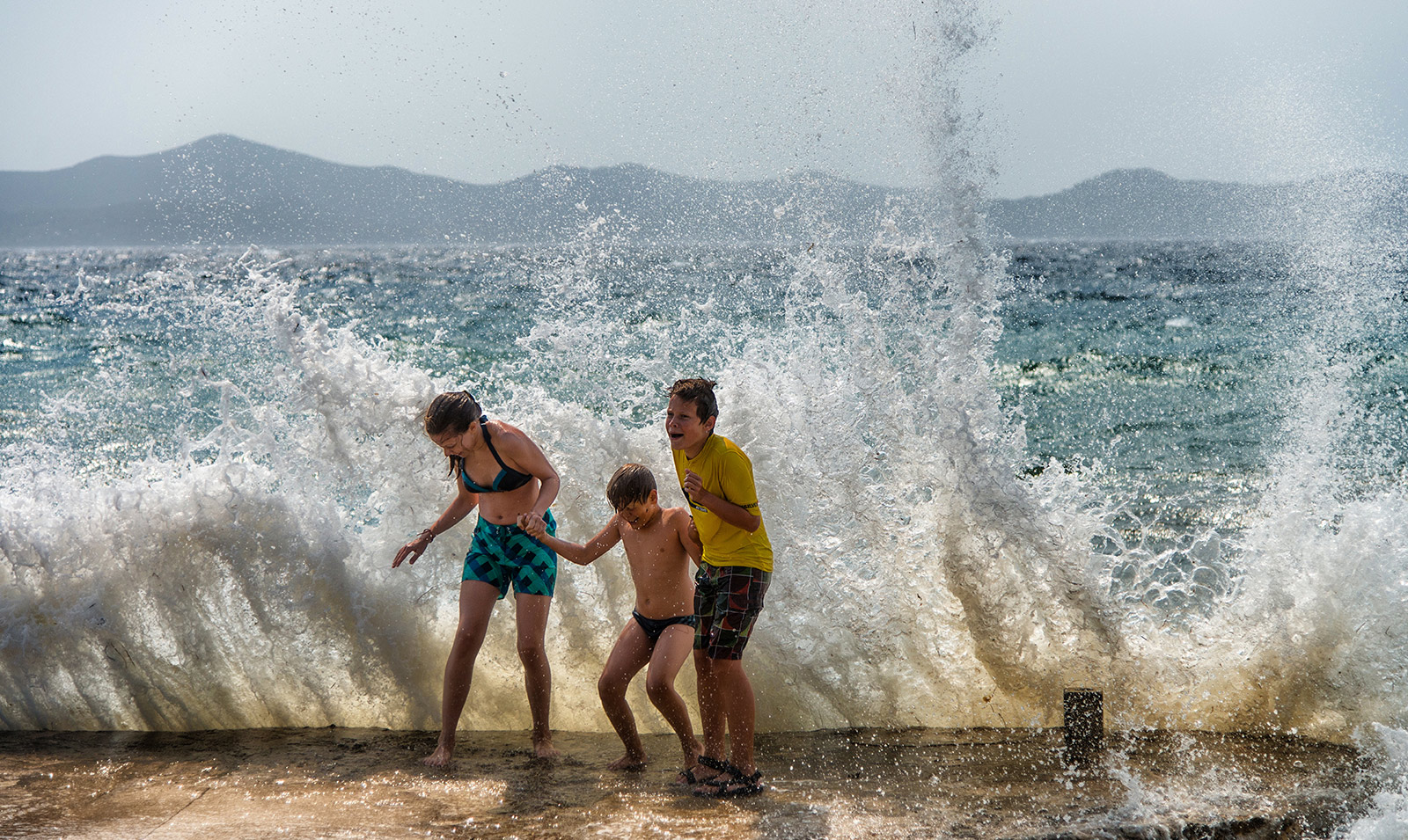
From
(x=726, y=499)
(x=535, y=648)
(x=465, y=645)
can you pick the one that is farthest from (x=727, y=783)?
(x=465, y=645)

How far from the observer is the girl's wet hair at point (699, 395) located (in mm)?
3559

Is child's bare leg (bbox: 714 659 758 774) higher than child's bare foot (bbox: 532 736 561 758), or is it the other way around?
child's bare leg (bbox: 714 659 758 774)

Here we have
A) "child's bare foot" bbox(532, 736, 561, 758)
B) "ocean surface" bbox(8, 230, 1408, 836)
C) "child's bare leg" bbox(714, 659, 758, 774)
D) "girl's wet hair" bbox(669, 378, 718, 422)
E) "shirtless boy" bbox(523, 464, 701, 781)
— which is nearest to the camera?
"girl's wet hair" bbox(669, 378, 718, 422)

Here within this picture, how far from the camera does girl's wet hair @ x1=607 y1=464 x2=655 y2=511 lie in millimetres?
3758

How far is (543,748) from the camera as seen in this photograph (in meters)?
4.35

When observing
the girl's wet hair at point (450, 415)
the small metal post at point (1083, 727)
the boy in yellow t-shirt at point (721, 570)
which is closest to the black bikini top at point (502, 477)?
the girl's wet hair at point (450, 415)

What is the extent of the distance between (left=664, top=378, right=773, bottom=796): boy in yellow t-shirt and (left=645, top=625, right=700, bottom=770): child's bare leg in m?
0.11

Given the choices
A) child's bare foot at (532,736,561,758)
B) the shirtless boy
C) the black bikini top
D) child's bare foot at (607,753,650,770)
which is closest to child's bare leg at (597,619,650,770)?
the shirtless boy

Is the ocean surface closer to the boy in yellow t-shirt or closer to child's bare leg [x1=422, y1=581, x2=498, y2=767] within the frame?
child's bare leg [x1=422, y1=581, x2=498, y2=767]

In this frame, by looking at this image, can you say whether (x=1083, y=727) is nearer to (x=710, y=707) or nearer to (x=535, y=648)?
(x=710, y=707)

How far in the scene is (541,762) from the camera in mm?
4277

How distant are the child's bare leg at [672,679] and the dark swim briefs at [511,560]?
2.01 feet

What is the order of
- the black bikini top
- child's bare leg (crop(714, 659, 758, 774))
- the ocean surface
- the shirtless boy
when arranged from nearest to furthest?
child's bare leg (crop(714, 659, 758, 774)) → the shirtless boy → the black bikini top → the ocean surface

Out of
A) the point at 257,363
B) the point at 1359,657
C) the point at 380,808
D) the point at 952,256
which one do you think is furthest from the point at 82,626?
the point at 257,363
